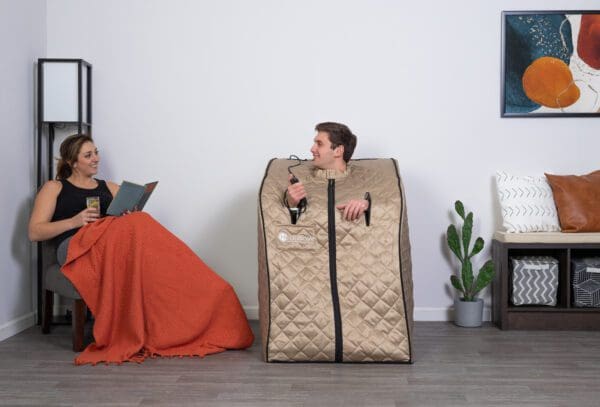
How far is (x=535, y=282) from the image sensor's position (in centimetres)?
367

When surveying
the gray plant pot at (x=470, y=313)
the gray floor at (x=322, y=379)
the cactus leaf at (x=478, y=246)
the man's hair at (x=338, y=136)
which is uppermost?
the man's hair at (x=338, y=136)

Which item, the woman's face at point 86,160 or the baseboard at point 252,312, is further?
the baseboard at point 252,312

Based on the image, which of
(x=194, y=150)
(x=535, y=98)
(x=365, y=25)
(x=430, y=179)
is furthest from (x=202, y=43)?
(x=535, y=98)

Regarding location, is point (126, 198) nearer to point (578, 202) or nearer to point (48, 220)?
point (48, 220)

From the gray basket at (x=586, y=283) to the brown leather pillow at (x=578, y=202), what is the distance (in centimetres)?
20

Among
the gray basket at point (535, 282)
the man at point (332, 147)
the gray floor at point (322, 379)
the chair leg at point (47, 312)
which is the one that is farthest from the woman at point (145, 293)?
the gray basket at point (535, 282)

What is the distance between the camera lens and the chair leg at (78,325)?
319cm

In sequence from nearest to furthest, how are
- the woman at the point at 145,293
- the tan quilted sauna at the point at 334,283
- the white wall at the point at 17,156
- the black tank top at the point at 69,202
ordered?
the tan quilted sauna at the point at 334,283, the woman at the point at 145,293, the black tank top at the point at 69,202, the white wall at the point at 17,156

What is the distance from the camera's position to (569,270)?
366cm

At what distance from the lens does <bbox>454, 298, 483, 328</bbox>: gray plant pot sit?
3773 millimetres

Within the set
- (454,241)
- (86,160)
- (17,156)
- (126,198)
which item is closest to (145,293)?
(126,198)

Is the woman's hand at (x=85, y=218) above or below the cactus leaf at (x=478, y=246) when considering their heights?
above

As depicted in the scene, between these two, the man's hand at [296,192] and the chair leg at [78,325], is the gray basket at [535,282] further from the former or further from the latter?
the chair leg at [78,325]

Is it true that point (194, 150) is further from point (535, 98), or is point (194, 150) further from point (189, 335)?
point (535, 98)
